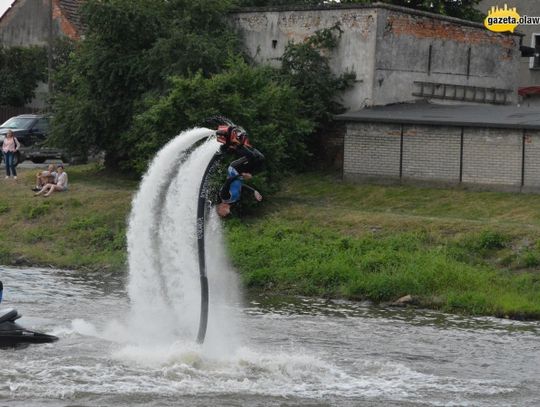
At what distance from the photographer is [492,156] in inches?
1304

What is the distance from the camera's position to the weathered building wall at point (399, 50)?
3806 cm

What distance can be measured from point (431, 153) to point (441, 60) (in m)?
6.99

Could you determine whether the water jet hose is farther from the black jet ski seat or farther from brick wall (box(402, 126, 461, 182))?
brick wall (box(402, 126, 461, 182))

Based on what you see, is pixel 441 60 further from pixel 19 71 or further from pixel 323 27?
pixel 19 71

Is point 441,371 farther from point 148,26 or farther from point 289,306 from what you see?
point 148,26

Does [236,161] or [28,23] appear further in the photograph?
[28,23]

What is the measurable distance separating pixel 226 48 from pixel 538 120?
10.5 metres

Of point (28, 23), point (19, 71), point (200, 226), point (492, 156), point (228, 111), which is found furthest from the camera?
point (28, 23)

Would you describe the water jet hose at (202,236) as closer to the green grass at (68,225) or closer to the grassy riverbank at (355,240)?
the grassy riverbank at (355,240)

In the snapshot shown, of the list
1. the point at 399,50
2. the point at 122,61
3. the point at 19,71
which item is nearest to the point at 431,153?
the point at 399,50

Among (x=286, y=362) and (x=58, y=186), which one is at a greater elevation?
(x=58, y=186)

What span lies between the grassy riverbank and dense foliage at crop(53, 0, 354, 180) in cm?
209
